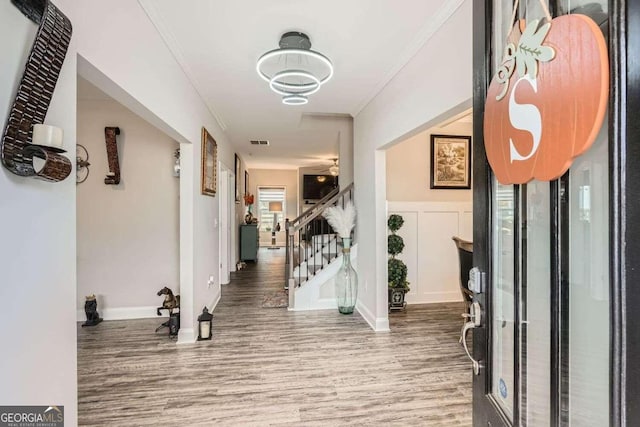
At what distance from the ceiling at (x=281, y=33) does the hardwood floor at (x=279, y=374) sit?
9.05ft

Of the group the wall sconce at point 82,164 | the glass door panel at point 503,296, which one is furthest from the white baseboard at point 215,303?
the glass door panel at point 503,296

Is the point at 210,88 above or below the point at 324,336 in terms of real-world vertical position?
above

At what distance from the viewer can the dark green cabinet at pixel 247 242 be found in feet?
25.2

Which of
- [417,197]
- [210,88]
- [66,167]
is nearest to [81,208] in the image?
[210,88]

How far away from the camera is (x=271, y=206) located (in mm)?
11078

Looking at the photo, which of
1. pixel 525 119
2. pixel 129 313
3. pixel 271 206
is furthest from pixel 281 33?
pixel 271 206

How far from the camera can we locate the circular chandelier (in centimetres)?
225

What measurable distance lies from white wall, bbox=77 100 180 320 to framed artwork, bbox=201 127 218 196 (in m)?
0.44

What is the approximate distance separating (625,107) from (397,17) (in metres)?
1.94

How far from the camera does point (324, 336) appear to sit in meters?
3.38

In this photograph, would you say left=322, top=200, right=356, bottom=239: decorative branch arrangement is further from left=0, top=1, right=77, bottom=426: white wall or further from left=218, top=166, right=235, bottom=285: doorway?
left=0, top=1, right=77, bottom=426: white wall

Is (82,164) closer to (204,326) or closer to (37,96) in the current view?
(204,326)

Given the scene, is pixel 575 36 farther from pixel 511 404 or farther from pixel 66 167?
pixel 66 167

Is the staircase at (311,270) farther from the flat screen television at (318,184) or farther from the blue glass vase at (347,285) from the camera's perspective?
the flat screen television at (318,184)
